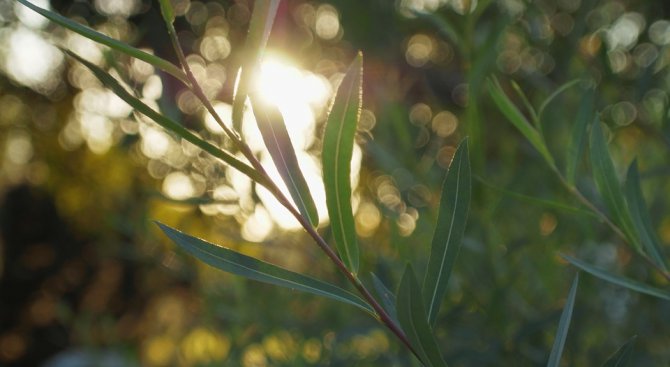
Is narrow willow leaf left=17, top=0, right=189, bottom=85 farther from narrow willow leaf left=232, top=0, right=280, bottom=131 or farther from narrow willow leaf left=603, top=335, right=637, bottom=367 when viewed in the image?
narrow willow leaf left=603, top=335, right=637, bottom=367

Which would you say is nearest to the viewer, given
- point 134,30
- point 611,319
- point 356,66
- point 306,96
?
point 356,66

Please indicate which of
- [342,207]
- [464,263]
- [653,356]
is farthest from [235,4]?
[342,207]

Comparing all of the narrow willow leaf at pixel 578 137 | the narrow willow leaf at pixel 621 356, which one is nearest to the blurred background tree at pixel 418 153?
the narrow willow leaf at pixel 578 137

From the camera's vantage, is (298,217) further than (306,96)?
No

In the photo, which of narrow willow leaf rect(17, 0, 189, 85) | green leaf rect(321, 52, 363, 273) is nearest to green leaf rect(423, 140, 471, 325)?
green leaf rect(321, 52, 363, 273)

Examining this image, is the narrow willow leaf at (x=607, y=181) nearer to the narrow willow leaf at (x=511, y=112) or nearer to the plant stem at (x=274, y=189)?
the narrow willow leaf at (x=511, y=112)

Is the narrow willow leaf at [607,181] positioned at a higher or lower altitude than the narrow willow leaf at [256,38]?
lower

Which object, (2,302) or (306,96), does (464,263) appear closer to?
(306,96)
